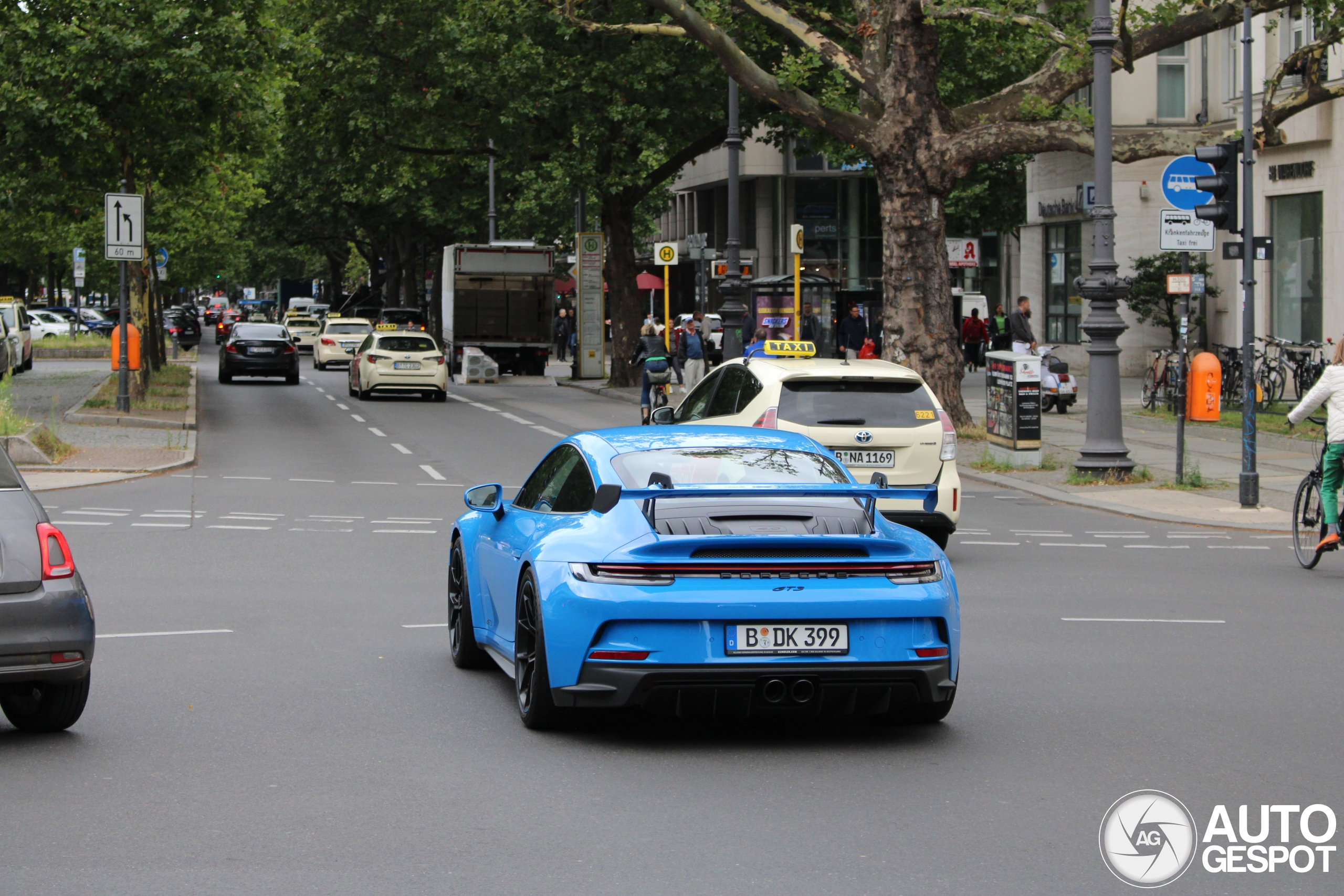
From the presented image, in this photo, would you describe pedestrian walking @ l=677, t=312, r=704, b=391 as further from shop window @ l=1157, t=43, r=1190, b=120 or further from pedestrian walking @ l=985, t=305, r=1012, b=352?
shop window @ l=1157, t=43, r=1190, b=120

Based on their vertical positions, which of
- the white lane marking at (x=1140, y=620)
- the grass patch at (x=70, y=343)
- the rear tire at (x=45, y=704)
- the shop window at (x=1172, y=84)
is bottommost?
the white lane marking at (x=1140, y=620)

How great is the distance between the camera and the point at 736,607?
6.88 meters

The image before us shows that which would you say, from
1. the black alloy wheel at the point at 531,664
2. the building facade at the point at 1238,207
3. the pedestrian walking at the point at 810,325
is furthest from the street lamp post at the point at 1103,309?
the pedestrian walking at the point at 810,325

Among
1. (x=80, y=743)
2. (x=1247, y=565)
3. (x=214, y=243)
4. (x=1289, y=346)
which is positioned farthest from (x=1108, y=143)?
(x=214, y=243)

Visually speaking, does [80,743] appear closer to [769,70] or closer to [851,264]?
[769,70]

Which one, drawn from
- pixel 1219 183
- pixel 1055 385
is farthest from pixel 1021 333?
pixel 1219 183

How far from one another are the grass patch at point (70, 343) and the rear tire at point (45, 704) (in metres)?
49.4

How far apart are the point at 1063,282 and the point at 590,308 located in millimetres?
12465

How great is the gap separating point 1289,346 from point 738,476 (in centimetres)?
2633

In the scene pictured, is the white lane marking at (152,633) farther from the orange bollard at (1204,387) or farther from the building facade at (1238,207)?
the orange bollard at (1204,387)

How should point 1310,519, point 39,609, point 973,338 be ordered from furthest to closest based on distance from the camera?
1. point 973,338
2. point 1310,519
3. point 39,609

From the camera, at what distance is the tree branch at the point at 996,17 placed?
2327 cm

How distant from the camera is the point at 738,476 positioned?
7.79 meters

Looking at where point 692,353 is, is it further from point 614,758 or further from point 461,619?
point 614,758
